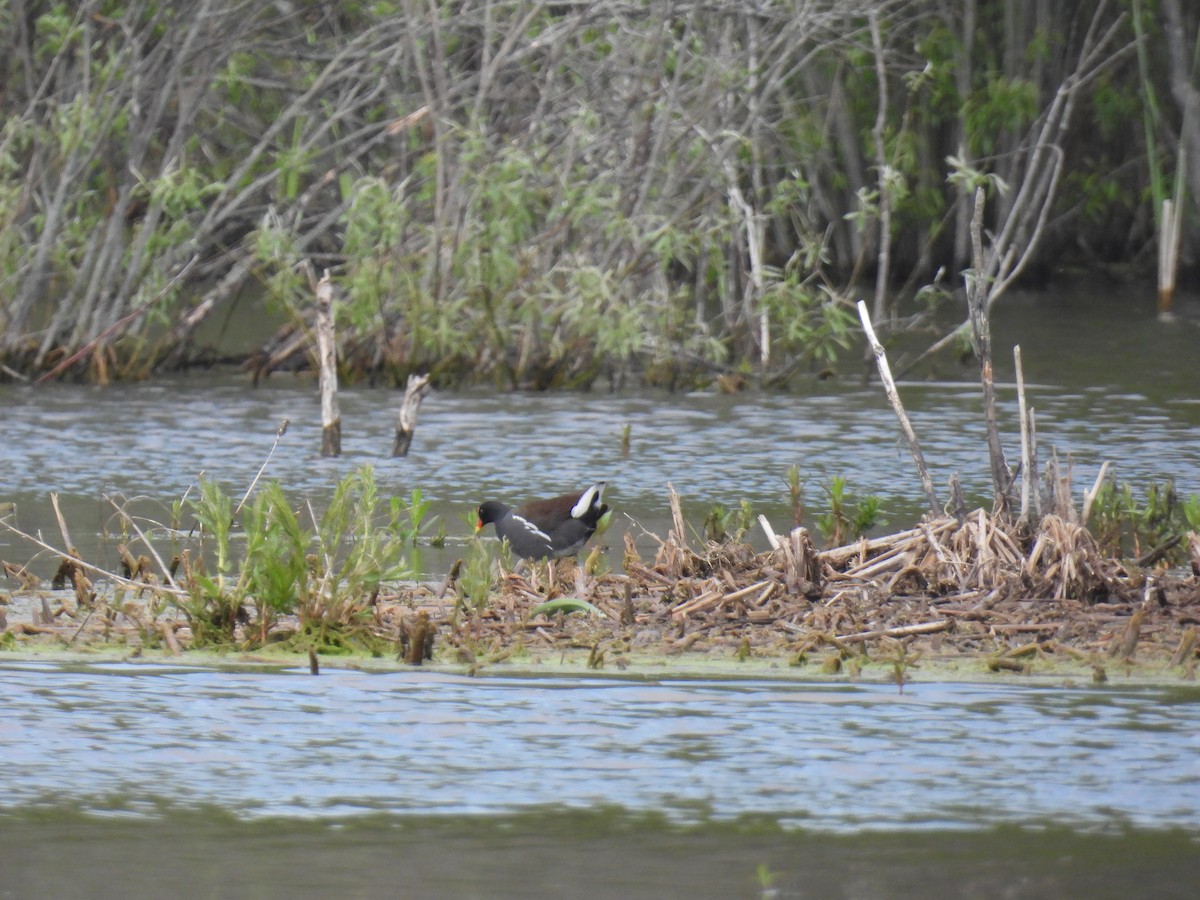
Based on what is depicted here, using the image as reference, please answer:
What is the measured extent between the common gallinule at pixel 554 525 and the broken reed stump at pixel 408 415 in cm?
405

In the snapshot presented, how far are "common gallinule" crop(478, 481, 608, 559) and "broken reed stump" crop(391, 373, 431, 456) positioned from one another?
4.05 meters

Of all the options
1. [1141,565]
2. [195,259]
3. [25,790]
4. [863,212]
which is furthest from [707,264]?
[25,790]

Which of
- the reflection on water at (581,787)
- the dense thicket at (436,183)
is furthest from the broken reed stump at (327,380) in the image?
the reflection on water at (581,787)

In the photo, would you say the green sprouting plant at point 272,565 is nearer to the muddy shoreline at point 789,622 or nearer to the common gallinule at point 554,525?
the muddy shoreline at point 789,622

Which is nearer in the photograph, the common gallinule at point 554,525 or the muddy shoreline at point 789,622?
the muddy shoreline at point 789,622

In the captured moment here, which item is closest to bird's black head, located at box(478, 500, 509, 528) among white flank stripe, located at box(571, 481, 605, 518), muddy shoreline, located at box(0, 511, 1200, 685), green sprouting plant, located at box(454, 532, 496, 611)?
white flank stripe, located at box(571, 481, 605, 518)

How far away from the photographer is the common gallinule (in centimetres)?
931

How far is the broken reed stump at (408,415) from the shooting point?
13.5 m

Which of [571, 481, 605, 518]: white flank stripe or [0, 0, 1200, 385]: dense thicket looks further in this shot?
[0, 0, 1200, 385]: dense thicket

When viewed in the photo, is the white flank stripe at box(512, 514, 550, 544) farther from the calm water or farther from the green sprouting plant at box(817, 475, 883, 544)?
the calm water

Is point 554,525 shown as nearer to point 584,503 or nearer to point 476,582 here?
point 584,503

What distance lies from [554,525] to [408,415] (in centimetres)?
448

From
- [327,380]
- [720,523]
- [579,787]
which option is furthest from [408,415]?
[579,787]

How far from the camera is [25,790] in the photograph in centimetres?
584
